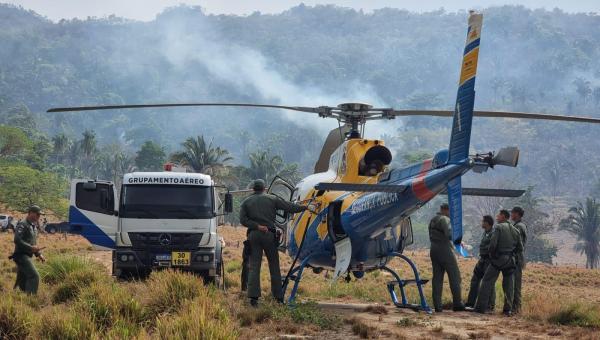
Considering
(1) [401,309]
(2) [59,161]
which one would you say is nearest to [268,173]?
(2) [59,161]

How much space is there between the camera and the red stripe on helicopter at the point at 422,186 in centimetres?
1077

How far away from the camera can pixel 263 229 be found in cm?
1209

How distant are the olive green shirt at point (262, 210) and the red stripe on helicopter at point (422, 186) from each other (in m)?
2.16

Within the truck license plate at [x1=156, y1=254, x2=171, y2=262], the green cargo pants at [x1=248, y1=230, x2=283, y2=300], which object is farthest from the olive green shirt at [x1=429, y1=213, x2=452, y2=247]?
the truck license plate at [x1=156, y1=254, x2=171, y2=262]

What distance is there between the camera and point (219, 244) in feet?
54.1

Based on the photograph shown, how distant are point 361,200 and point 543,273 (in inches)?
1356

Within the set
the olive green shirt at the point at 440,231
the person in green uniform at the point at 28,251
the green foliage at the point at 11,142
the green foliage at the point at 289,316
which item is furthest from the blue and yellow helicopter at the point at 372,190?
the green foliage at the point at 11,142

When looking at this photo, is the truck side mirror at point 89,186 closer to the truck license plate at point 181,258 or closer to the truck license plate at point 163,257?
the truck license plate at point 163,257

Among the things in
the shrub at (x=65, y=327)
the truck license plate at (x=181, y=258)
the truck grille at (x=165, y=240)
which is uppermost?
the truck grille at (x=165, y=240)

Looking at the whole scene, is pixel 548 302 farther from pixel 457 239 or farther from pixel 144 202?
pixel 144 202

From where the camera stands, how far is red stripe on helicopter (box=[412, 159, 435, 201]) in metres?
10.8

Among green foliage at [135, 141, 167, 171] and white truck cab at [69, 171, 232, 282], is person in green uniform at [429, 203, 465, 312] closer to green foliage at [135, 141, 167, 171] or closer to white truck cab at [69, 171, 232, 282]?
white truck cab at [69, 171, 232, 282]

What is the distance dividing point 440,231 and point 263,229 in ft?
10.4

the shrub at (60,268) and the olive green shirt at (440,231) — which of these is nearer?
the olive green shirt at (440,231)
